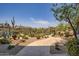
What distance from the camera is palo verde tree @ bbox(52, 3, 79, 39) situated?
6.28 ft

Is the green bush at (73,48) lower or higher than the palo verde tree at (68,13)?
lower

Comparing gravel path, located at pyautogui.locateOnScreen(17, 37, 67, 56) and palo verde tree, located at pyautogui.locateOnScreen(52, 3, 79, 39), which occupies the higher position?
palo verde tree, located at pyautogui.locateOnScreen(52, 3, 79, 39)

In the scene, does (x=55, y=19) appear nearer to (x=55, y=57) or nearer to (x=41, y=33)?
(x=41, y=33)

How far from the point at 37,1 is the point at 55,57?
0.42 m

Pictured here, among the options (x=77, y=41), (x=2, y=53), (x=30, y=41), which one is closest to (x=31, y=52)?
(x=30, y=41)

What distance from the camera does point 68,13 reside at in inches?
75.7

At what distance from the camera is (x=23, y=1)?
6.25 ft

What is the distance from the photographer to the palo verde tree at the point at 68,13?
1914 millimetres

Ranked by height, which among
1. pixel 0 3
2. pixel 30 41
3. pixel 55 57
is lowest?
pixel 55 57

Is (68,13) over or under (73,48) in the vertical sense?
over

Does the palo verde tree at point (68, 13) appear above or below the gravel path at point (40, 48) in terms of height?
above

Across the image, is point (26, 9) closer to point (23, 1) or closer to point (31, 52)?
point (23, 1)

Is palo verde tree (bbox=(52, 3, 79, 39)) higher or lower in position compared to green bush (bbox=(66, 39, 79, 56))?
higher

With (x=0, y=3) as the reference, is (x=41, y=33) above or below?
below
